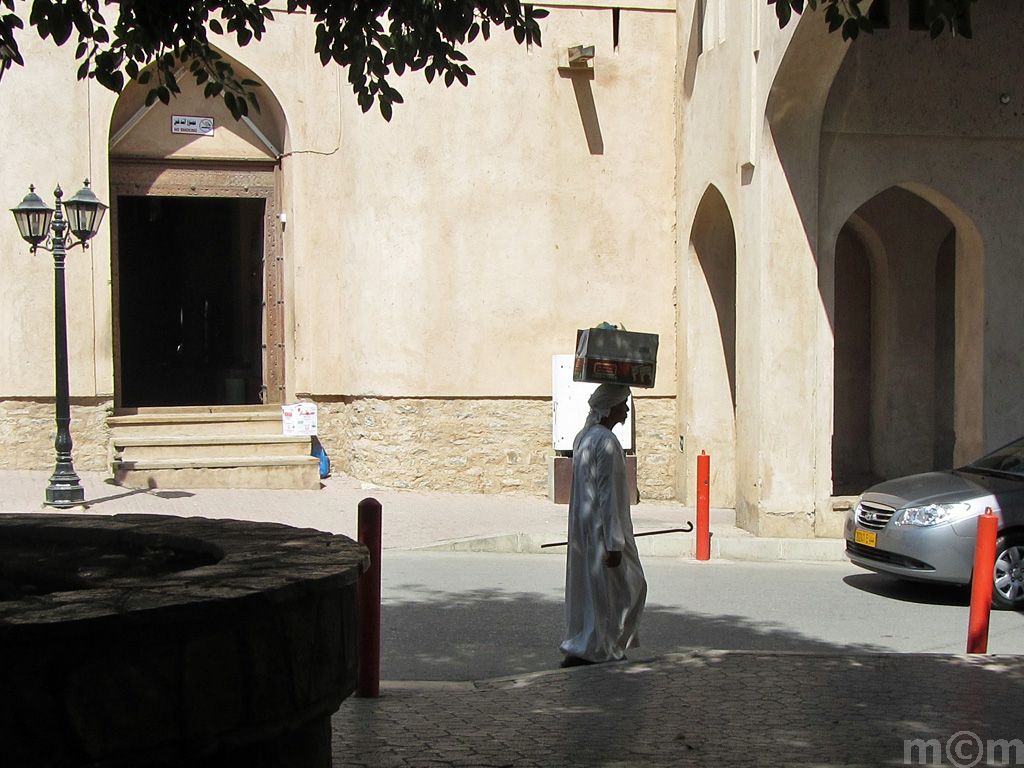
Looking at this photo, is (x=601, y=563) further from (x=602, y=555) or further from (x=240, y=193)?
(x=240, y=193)

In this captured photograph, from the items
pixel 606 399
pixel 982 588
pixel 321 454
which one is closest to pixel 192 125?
pixel 321 454

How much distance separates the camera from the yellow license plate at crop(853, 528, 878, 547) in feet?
33.2

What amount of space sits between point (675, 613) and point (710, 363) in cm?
725

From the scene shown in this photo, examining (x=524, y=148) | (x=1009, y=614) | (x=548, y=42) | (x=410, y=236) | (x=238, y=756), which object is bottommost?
(x=1009, y=614)

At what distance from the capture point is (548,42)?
631 inches

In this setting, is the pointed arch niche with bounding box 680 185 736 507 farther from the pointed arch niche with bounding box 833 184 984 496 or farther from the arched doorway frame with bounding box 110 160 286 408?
the arched doorway frame with bounding box 110 160 286 408

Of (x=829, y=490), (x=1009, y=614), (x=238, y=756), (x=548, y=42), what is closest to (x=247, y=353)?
(x=548, y=42)

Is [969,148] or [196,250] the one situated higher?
[969,148]

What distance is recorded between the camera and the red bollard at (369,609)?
19.4 feet

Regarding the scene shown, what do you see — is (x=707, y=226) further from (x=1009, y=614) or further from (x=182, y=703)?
(x=182, y=703)

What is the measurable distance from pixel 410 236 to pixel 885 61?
20.4ft

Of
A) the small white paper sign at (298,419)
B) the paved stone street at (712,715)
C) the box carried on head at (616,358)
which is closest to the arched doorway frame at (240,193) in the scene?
the small white paper sign at (298,419)

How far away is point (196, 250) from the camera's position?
23.4 m

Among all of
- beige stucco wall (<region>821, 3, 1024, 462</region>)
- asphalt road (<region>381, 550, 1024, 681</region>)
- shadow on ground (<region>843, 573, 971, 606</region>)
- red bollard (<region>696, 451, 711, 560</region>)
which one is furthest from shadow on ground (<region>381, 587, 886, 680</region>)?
beige stucco wall (<region>821, 3, 1024, 462</region>)
